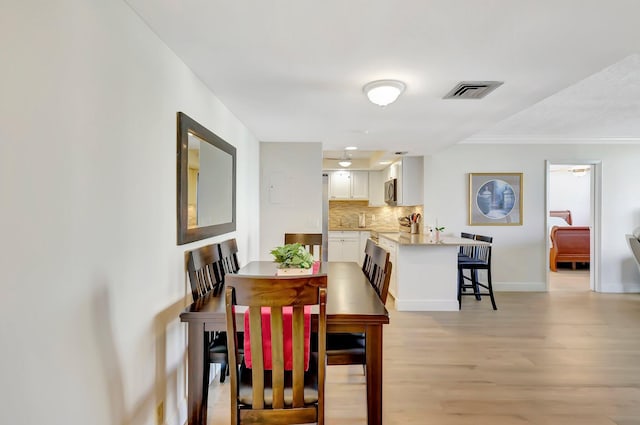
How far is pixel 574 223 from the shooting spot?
9109 mm

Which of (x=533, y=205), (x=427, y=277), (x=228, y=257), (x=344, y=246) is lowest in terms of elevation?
(x=427, y=277)

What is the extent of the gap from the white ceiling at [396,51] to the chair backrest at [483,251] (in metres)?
1.71

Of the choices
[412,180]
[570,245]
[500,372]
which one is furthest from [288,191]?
[570,245]

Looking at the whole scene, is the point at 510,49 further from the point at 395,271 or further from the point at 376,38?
the point at 395,271

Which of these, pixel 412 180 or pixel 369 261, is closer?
pixel 369 261

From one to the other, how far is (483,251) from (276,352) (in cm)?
410

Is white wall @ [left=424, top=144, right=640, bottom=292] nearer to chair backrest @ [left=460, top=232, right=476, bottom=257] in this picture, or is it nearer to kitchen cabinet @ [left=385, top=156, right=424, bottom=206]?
kitchen cabinet @ [left=385, top=156, right=424, bottom=206]

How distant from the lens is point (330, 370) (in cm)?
281

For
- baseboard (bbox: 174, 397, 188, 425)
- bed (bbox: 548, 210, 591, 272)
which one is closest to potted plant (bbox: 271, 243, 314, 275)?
baseboard (bbox: 174, 397, 188, 425)

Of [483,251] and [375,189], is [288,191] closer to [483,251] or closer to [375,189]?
[483,251]

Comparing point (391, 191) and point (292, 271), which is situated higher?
point (391, 191)

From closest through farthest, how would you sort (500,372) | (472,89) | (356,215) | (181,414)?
1. (181,414)
2. (472,89)
3. (500,372)
4. (356,215)

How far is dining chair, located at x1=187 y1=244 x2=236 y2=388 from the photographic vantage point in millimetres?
1864

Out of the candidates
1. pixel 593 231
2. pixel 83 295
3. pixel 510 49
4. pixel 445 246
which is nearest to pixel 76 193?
pixel 83 295
